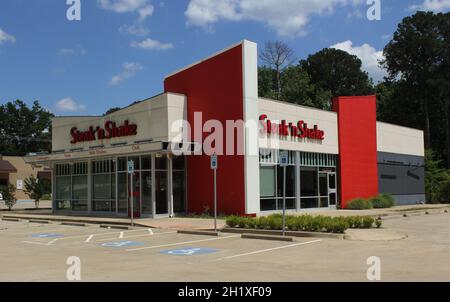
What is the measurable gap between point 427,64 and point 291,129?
36.7 m

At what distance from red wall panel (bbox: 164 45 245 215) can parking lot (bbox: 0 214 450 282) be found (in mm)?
6197

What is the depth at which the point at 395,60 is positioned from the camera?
199ft

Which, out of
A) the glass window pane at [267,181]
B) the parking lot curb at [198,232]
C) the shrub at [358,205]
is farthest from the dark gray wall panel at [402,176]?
the parking lot curb at [198,232]

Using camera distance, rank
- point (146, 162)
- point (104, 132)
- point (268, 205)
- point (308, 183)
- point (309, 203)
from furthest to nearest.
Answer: point (104, 132) < point (308, 183) < point (309, 203) < point (146, 162) < point (268, 205)

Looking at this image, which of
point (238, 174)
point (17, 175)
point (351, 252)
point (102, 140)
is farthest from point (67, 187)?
point (17, 175)

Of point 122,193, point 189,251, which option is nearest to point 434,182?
point 122,193

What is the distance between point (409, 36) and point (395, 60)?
9.93 ft

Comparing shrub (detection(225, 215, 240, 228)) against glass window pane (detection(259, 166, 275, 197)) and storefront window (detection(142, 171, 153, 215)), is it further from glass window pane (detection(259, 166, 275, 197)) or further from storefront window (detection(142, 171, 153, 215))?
storefront window (detection(142, 171, 153, 215))

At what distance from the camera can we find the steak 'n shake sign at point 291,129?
26.2m

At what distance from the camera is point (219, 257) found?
13070 mm

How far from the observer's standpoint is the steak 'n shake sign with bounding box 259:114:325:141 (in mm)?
26172

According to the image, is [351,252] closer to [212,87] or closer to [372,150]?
[212,87]

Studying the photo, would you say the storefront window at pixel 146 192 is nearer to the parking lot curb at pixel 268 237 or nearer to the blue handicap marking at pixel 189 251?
the parking lot curb at pixel 268 237

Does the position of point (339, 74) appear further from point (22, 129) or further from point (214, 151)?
point (22, 129)
